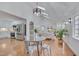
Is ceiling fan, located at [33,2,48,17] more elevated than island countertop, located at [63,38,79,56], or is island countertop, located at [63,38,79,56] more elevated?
ceiling fan, located at [33,2,48,17]

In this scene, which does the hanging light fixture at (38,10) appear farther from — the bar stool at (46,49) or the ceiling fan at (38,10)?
the bar stool at (46,49)

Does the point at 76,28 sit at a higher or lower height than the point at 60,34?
higher

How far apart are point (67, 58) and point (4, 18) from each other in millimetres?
1758

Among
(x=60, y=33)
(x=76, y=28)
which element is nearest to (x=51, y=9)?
(x=60, y=33)

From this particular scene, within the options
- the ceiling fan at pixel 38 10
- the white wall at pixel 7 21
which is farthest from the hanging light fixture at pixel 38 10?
the white wall at pixel 7 21

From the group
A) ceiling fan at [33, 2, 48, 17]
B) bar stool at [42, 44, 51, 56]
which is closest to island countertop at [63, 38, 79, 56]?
bar stool at [42, 44, 51, 56]

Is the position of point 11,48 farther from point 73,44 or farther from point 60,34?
point 73,44

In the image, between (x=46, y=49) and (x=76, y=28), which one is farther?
(x=46, y=49)

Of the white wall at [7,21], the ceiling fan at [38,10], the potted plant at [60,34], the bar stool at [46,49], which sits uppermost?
the ceiling fan at [38,10]

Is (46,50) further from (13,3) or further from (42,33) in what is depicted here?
(13,3)

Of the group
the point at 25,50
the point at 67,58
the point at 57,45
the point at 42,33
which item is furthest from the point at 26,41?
the point at 67,58

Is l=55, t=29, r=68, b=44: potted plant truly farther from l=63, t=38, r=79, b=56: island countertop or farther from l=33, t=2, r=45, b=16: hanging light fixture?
l=33, t=2, r=45, b=16: hanging light fixture

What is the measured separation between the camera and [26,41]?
3.39 metres

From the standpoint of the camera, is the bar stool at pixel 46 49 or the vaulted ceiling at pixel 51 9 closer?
the vaulted ceiling at pixel 51 9
